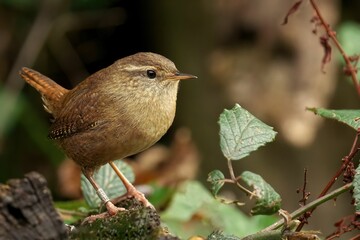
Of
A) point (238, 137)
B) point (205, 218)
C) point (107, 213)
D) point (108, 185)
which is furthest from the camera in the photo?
point (205, 218)

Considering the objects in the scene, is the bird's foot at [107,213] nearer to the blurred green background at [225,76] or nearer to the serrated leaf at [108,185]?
the serrated leaf at [108,185]

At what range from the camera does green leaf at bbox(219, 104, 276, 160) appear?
2154 mm

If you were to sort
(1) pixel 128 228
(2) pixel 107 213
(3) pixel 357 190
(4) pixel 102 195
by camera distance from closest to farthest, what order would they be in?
(1) pixel 128 228, (3) pixel 357 190, (2) pixel 107 213, (4) pixel 102 195

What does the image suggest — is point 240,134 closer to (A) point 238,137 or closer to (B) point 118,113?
(A) point 238,137

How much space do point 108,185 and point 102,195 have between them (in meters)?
0.16

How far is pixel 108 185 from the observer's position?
2889 mm

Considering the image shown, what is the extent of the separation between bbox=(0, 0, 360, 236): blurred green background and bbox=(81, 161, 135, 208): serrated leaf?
283cm

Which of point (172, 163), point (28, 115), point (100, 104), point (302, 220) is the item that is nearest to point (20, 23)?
point (28, 115)

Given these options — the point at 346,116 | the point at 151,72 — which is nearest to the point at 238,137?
the point at 346,116

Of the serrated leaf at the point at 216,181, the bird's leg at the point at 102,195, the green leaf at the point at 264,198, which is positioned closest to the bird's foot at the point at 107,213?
the bird's leg at the point at 102,195

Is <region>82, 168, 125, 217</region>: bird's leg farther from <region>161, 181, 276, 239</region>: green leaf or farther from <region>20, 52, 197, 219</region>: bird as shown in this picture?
<region>161, 181, 276, 239</region>: green leaf

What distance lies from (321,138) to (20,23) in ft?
9.15

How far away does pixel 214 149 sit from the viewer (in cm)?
605

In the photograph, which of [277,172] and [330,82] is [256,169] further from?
[330,82]
